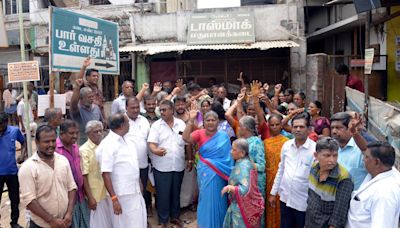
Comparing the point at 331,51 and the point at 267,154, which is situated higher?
the point at 331,51

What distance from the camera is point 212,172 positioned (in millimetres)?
4398

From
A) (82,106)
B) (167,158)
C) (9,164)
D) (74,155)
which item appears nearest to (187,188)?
(167,158)

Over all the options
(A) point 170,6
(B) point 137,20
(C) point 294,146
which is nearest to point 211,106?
(C) point 294,146

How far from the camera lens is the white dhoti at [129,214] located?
3918 millimetres

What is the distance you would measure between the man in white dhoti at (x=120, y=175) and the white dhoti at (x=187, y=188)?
160 cm

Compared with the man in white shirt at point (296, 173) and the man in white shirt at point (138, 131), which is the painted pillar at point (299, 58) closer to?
the man in white shirt at point (138, 131)

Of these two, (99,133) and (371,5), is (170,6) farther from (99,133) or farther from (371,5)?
(99,133)

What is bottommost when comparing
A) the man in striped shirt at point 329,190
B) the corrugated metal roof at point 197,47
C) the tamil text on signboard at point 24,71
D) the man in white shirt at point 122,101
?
the man in striped shirt at point 329,190

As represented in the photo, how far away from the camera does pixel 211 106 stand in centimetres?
522

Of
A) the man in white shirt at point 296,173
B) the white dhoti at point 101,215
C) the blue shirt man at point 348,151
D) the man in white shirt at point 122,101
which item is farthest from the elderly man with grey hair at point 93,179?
the blue shirt man at point 348,151

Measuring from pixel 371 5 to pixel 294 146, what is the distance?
11.8ft

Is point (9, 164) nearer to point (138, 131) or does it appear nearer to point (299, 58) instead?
point (138, 131)

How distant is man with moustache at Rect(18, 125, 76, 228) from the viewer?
3082 millimetres

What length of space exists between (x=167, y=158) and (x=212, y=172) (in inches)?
30.2
